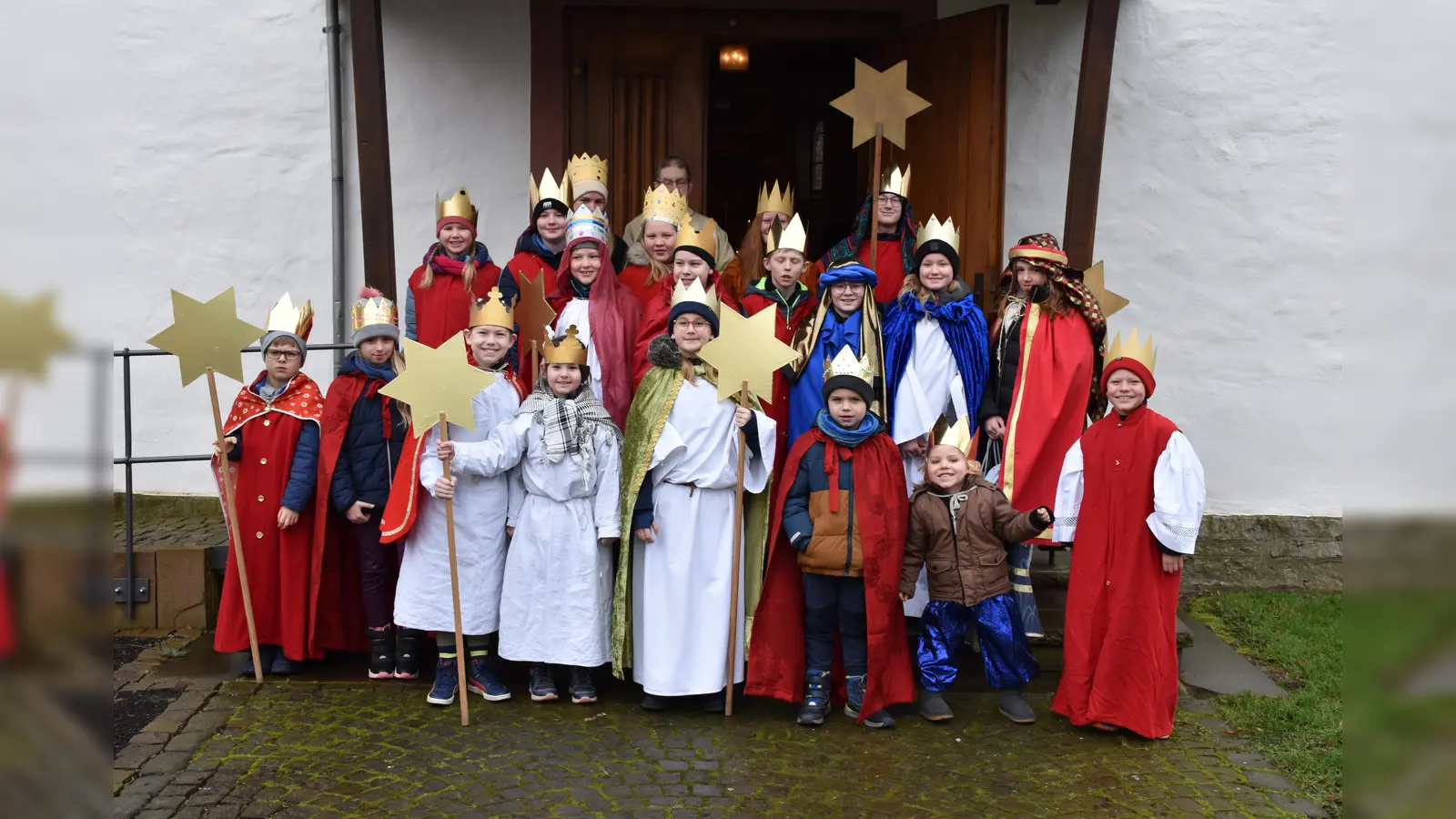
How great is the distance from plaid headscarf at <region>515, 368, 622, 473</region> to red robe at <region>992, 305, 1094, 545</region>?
1.82 meters

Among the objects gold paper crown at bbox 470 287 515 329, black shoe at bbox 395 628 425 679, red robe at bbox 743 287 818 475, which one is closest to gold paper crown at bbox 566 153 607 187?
red robe at bbox 743 287 818 475

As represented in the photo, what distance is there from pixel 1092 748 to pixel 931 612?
0.79 meters

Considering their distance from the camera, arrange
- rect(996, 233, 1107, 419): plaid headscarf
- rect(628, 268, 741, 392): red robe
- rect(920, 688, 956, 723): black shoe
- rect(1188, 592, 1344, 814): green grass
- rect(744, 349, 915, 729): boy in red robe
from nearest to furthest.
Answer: rect(1188, 592, 1344, 814): green grass, rect(744, 349, 915, 729): boy in red robe, rect(920, 688, 956, 723): black shoe, rect(628, 268, 741, 392): red robe, rect(996, 233, 1107, 419): plaid headscarf

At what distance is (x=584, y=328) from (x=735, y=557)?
1.32m

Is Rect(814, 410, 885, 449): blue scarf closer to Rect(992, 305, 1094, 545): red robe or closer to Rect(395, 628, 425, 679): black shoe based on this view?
Rect(992, 305, 1094, 545): red robe

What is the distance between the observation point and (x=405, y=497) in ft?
16.9

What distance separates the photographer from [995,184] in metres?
7.20

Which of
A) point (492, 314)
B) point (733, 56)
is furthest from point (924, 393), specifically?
point (733, 56)

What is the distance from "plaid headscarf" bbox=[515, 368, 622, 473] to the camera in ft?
16.4

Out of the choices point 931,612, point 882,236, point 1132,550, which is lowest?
point 931,612

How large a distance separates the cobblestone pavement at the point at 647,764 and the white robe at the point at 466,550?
36 cm

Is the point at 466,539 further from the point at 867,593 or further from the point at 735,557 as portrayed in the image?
the point at 867,593
